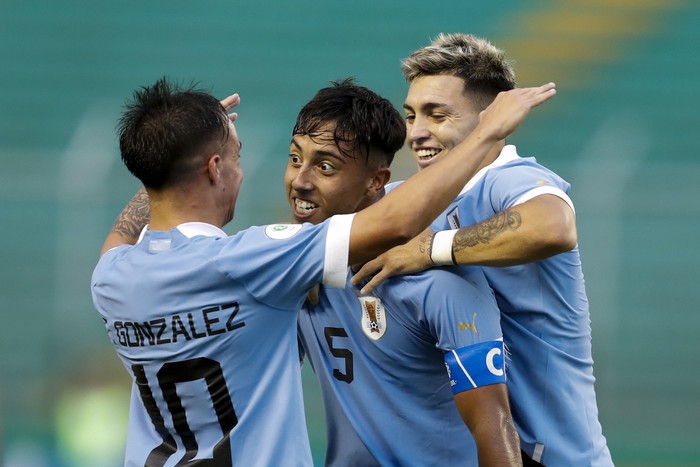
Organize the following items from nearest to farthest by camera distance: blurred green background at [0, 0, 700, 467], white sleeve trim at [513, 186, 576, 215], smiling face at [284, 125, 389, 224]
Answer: white sleeve trim at [513, 186, 576, 215]
smiling face at [284, 125, 389, 224]
blurred green background at [0, 0, 700, 467]

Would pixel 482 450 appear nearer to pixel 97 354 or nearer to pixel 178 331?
pixel 178 331

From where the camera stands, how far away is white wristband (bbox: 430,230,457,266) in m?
3.16

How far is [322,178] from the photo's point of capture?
3.51 meters

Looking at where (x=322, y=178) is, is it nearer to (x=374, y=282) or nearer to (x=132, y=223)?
(x=374, y=282)

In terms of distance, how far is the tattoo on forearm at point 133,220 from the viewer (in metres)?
3.78

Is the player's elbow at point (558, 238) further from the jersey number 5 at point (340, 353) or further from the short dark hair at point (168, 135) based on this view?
the short dark hair at point (168, 135)

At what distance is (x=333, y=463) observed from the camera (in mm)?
3424

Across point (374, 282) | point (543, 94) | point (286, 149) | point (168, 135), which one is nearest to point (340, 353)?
point (374, 282)

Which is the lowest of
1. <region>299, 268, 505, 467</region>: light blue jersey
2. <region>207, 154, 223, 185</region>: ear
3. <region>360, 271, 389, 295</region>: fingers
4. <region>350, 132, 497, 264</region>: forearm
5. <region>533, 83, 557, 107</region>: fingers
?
<region>299, 268, 505, 467</region>: light blue jersey

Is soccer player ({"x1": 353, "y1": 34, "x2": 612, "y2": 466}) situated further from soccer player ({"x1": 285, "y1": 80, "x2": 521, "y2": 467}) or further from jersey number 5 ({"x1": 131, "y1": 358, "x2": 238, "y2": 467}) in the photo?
jersey number 5 ({"x1": 131, "y1": 358, "x2": 238, "y2": 467})

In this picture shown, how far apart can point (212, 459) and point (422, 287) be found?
2.62 feet

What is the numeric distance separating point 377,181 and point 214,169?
75 centimetres

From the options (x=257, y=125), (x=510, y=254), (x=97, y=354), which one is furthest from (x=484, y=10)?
(x=510, y=254)

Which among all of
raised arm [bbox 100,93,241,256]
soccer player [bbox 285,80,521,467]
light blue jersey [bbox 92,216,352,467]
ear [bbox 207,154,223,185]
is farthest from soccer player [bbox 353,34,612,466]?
raised arm [bbox 100,93,241,256]
